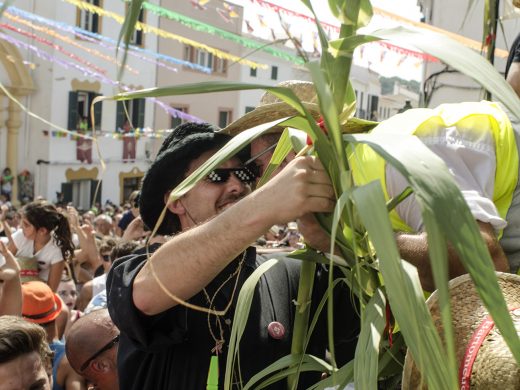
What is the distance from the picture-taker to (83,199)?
863 inches

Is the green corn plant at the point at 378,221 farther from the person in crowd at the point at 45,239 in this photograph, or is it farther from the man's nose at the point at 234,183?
the person in crowd at the point at 45,239

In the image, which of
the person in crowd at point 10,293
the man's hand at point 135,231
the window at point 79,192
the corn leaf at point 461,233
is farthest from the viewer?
the window at point 79,192

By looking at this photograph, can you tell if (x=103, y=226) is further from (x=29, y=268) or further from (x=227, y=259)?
(x=227, y=259)

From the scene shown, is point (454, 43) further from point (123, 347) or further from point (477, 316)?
point (123, 347)

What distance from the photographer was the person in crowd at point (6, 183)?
1831 cm

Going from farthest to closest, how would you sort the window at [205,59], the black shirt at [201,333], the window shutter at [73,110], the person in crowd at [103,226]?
the window at [205,59] → the window shutter at [73,110] → the person in crowd at [103,226] → the black shirt at [201,333]

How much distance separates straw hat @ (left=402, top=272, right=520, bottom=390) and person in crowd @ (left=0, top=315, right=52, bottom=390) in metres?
1.45

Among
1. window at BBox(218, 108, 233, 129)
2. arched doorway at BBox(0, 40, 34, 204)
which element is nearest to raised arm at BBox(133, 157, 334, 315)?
arched doorway at BBox(0, 40, 34, 204)

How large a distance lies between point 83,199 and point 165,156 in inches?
796

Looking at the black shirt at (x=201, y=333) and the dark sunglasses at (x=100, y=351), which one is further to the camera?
the dark sunglasses at (x=100, y=351)

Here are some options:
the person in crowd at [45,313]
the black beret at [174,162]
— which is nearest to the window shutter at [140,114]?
the person in crowd at [45,313]

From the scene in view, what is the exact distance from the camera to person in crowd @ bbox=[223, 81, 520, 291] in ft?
4.60

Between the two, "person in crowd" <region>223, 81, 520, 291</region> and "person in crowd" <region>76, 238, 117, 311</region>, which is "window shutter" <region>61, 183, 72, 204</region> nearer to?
"person in crowd" <region>76, 238, 117, 311</region>

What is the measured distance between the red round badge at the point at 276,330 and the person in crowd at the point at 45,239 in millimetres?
3847
